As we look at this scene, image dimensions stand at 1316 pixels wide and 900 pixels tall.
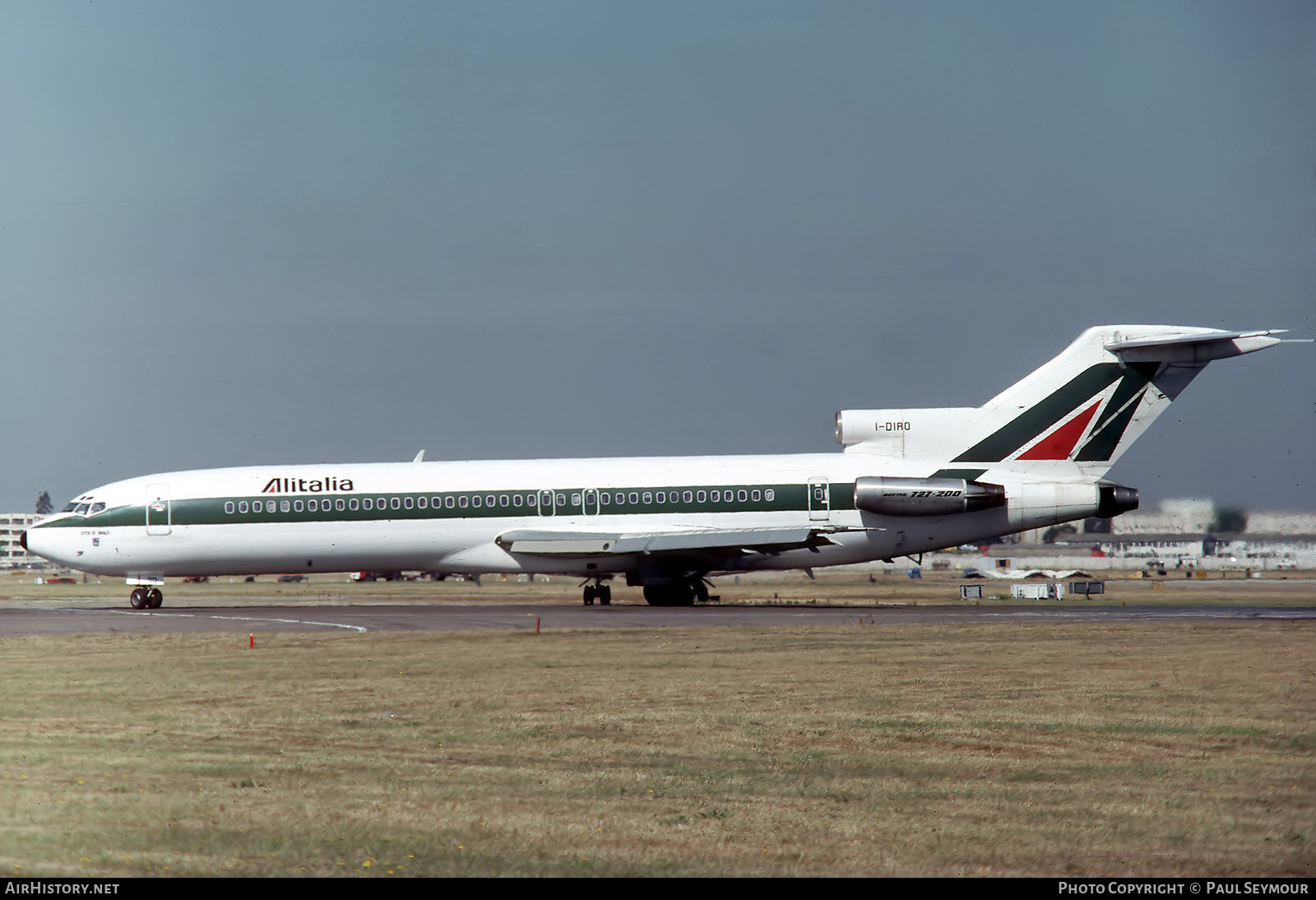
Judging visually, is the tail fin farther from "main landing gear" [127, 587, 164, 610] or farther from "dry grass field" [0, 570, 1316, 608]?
"main landing gear" [127, 587, 164, 610]

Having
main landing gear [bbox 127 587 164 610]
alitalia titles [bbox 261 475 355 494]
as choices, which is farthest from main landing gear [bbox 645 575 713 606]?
main landing gear [bbox 127 587 164 610]

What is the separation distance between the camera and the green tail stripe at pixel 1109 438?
39000 mm

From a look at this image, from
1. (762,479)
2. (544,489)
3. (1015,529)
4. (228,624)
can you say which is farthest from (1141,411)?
(228,624)

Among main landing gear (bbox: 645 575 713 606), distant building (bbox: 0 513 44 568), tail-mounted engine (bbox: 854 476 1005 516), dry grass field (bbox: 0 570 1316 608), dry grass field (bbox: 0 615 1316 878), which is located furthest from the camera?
distant building (bbox: 0 513 44 568)

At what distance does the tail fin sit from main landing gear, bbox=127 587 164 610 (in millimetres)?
23806

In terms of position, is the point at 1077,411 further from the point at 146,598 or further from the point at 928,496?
the point at 146,598

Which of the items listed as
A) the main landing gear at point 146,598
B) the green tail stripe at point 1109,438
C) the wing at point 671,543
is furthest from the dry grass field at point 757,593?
the green tail stripe at point 1109,438

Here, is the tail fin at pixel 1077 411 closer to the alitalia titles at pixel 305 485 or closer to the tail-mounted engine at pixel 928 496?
the tail-mounted engine at pixel 928 496

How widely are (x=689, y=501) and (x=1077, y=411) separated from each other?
12.1 meters

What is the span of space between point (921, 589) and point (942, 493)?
1535cm

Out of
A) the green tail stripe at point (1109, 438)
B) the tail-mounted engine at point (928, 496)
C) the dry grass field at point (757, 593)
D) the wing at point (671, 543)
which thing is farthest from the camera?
the dry grass field at point (757, 593)

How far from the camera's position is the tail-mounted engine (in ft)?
125

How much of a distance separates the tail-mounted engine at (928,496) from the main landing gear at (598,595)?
28.4ft

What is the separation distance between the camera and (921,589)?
173ft
